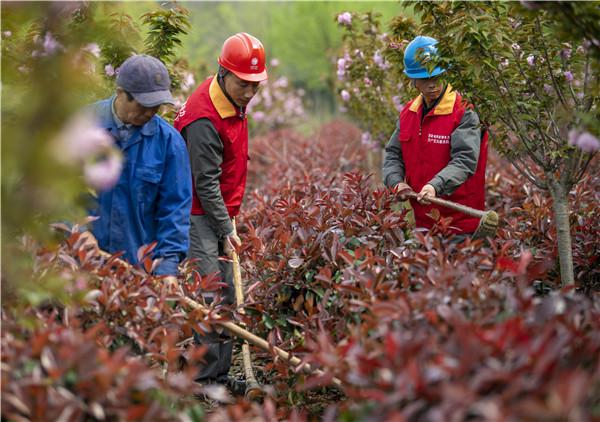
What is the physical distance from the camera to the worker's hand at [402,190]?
4.44 m

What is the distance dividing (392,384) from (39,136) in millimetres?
1283

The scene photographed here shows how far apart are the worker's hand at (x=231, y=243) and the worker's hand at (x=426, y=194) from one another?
1.13 metres

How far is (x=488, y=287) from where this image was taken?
2846 mm

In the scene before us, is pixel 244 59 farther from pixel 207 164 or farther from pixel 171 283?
pixel 171 283

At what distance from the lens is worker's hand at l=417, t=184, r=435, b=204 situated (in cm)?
431

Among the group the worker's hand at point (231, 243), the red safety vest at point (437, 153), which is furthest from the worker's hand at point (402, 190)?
the worker's hand at point (231, 243)

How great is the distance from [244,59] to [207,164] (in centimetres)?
66

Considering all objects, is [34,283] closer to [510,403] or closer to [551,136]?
[510,403]

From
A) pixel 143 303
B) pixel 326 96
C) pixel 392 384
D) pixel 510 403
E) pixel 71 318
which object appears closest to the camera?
pixel 510 403

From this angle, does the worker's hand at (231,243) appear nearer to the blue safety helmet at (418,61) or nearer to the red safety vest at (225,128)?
the red safety vest at (225,128)

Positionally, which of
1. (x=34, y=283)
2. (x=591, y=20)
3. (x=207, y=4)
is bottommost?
(x=34, y=283)

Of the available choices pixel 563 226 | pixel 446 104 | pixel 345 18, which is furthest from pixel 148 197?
pixel 345 18

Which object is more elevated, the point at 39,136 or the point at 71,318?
the point at 39,136

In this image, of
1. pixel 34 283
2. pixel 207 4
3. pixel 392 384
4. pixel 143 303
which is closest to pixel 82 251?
pixel 143 303
